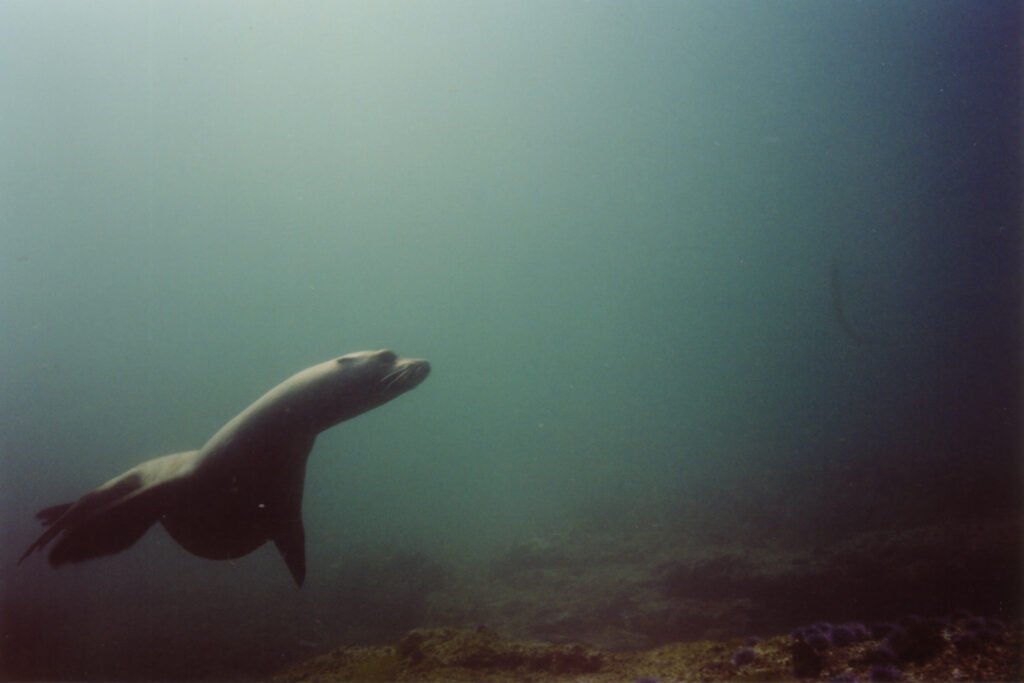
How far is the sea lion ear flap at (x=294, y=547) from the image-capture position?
4645 millimetres

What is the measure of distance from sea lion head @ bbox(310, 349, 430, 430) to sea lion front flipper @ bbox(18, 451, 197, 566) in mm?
1306

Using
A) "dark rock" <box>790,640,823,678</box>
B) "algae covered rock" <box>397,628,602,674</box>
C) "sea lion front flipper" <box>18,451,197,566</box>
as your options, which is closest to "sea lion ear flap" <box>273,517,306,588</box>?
"sea lion front flipper" <box>18,451,197,566</box>

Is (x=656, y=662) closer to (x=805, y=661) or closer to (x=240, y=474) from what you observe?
(x=805, y=661)

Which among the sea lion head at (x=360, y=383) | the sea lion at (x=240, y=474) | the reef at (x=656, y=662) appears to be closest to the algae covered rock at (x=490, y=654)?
the reef at (x=656, y=662)

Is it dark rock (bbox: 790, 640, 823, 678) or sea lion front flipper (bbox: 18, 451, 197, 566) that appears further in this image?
sea lion front flipper (bbox: 18, 451, 197, 566)

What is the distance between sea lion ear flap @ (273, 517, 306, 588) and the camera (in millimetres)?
4645

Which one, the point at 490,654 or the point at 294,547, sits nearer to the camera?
the point at 490,654

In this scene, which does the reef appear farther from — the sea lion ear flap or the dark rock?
the sea lion ear flap

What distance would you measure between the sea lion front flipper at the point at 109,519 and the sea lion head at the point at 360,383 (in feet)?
4.28

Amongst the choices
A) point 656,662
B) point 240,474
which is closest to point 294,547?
point 240,474

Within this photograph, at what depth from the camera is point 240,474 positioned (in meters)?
3.98

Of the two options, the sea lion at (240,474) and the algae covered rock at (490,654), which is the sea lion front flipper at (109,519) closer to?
the sea lion at (240,474)

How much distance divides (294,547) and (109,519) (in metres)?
1.53

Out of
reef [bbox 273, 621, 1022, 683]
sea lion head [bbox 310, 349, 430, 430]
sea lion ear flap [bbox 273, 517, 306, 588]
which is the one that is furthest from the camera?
sea lion ear flap [bbox 273, 517, 306, 588]
